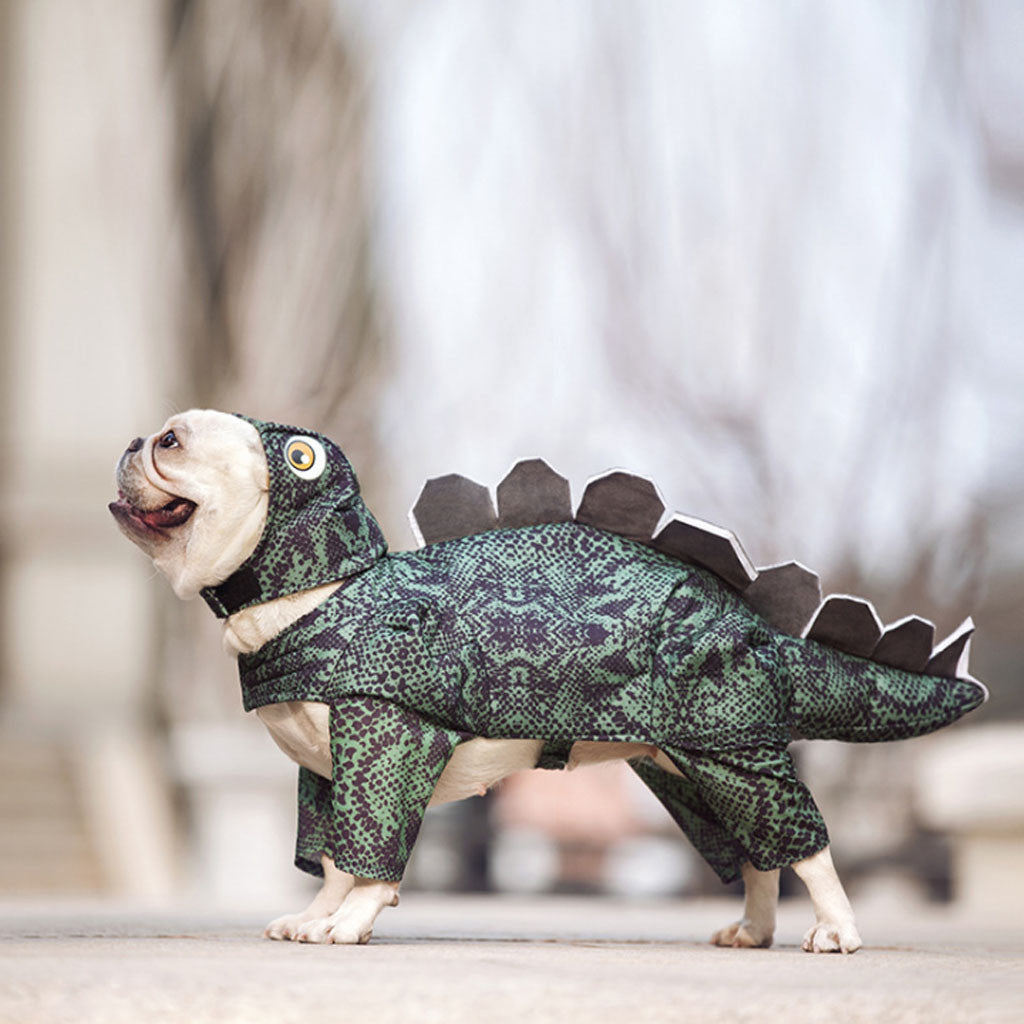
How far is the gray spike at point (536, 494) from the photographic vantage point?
89.0 inches

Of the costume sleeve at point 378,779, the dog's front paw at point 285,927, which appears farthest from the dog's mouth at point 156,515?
the dog's front paw at point 285,927

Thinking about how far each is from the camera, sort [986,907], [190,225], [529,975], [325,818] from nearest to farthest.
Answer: [529,975] → [325,818] → [986,907] → [190,225]

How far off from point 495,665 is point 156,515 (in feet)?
1.61

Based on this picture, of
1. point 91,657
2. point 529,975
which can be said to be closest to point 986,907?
point 529,975

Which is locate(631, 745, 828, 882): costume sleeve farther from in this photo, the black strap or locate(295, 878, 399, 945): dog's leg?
the black strap

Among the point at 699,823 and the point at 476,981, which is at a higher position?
the point at 476,981

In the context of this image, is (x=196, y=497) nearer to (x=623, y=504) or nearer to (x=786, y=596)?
(x=623, y=504)

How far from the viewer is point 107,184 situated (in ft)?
28.7

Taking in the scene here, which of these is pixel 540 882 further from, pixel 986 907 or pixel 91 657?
pixel 91 657

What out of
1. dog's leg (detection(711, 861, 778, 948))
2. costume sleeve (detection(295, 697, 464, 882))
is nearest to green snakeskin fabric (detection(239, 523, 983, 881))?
costume sleeve (detection(295, 697, 464, 882))

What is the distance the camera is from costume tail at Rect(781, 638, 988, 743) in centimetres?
222

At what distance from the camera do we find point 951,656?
2.34 meters

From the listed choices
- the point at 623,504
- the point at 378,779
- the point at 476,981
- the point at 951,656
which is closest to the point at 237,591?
the point at 378,779

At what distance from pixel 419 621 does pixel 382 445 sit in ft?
12.8
